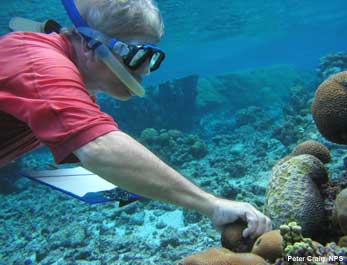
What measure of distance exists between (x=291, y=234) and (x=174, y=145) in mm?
10865

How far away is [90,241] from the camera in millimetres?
7609

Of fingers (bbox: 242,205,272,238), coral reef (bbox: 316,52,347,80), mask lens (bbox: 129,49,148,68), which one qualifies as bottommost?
coral reef (bbox: 316,52,347,80)

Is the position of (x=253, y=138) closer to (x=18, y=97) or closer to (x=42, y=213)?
(x=42, y=213)

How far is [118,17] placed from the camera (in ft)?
9.07

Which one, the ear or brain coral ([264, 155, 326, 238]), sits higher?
the ear

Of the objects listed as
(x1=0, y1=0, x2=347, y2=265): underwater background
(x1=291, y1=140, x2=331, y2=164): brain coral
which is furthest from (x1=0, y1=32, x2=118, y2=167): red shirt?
(x1=291, y1=140, x2=331, y2=164): brain coral

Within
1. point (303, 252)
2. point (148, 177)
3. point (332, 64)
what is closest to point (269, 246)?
point (303, 252)

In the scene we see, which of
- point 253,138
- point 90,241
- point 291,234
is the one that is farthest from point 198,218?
point 253,138

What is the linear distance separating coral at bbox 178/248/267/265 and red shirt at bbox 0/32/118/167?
1135 mm

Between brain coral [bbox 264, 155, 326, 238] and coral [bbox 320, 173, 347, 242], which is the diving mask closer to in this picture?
brain coral [bbox 264, 155, 326, 238]

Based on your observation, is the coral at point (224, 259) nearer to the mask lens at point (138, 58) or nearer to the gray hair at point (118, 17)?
the mask lens at point (138, 58)

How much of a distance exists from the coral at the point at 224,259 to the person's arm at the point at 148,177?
191 mm

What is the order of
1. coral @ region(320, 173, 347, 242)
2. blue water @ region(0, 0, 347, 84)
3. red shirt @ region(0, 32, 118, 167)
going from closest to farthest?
red shirt @ region(0, 32, 118, 167), coral @ region(320, 173, 347, 242), blue water @ region(0, 0, 347, 84)

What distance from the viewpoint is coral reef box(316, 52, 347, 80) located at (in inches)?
607
